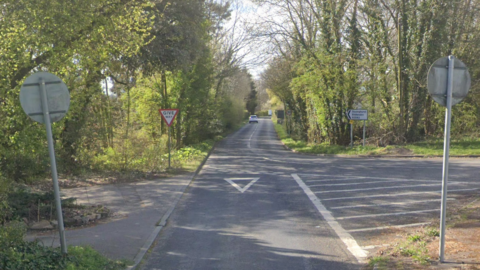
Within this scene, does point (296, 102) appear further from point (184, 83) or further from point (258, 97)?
point (258, 97)

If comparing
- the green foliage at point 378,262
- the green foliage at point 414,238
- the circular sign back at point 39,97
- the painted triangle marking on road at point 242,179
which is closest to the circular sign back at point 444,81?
the green foliage at point 378,262

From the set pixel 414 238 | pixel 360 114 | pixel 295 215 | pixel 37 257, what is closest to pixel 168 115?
pixel 295 215

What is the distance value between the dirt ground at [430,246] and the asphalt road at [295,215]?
0.36 metres

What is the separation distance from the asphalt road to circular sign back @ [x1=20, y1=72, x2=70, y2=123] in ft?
8.90

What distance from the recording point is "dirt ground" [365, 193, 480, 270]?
5.90m

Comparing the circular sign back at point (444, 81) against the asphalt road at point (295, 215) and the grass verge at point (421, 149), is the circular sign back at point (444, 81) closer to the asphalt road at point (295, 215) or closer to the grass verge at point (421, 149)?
the asphalt road at point (295, 215)

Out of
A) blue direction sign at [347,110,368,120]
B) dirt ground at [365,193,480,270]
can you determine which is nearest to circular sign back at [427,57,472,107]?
dirt ground at [365,193,480,270]

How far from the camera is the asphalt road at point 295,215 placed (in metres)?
6.88

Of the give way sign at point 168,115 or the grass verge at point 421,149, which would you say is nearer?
the give way sign at point 168,115

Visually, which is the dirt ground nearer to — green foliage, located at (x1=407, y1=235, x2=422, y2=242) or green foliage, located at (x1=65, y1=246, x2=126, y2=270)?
green foliage, located at (x1=407, y1=235, x2=422, y2=242)

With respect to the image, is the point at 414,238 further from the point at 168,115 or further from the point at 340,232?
the point at 168,115

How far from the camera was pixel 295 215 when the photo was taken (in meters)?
9.89

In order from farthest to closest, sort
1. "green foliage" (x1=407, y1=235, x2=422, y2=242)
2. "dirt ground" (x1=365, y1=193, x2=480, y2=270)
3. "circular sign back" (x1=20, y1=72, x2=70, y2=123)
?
"green foliage" (x1=407, y1=235, x2=422, y2=242)
"dirt ground" (x1=365, y1=193, x2=480, y2=270)
"circular sign back" (x1=20, y1=72, x2=70, y2=123)

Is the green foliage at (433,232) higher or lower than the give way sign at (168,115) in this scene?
lower
